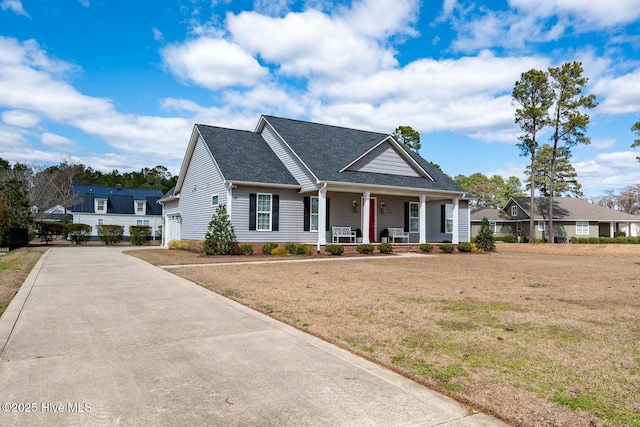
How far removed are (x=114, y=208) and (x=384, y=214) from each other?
1419 inches

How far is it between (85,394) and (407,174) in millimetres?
22127

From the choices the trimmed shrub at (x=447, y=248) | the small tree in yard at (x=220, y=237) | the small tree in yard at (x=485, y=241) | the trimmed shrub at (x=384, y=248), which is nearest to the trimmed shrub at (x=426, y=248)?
the trimmed shrub at (x=447, y=248)

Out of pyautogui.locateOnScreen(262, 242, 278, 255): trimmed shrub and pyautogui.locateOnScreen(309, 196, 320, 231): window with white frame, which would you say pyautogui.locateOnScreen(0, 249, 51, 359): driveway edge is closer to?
pyautogui.locateOnScreen(262, 242, 278, 255): trimmed shrub

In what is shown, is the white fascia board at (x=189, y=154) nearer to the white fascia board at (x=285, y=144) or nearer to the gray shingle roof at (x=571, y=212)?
the white fascia board at (x=285, y=144)

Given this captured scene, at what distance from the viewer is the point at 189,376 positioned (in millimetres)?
4117

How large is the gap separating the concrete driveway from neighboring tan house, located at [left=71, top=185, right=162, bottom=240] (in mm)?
43119

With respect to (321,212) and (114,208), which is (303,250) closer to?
(321,212)

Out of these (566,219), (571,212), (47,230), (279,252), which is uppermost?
(571,212)

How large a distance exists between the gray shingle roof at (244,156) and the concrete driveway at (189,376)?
44.3 feet

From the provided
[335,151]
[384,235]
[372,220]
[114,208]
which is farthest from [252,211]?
[114,208]

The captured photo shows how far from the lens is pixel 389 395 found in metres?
3.69

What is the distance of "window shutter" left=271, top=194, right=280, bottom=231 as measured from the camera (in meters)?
20.7

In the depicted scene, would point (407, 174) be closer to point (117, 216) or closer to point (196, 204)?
point (196, 204)

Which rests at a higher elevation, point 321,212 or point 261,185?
point 261,185
